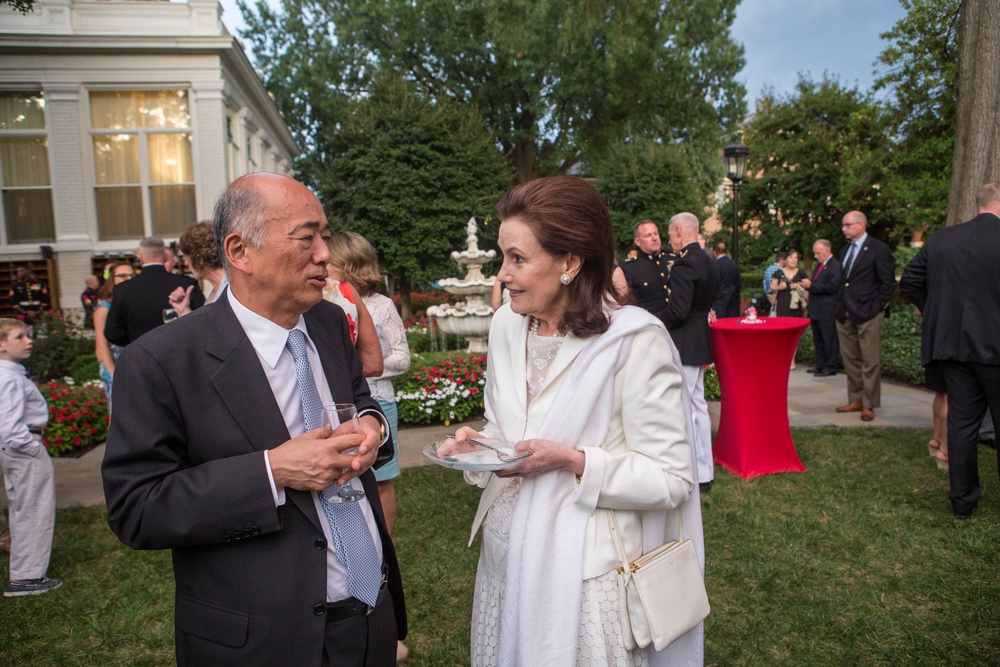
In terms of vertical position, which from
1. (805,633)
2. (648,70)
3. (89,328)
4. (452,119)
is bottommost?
(805,633)

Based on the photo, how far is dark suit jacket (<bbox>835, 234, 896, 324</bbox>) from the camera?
7.92 meters

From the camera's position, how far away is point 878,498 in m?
5.12

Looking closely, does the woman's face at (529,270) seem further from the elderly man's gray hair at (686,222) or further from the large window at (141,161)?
the large window at (141,161)

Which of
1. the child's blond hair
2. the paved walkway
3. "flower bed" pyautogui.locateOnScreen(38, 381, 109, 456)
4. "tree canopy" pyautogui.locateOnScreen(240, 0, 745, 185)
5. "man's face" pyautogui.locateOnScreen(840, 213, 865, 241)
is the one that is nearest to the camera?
the child's blond hair

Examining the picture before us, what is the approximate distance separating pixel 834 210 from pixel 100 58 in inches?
919

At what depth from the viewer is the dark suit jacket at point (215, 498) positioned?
1.46m

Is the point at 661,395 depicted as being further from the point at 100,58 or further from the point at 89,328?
the point at 100,58

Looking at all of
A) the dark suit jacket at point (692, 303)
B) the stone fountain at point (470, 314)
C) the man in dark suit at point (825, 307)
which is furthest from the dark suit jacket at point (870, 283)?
the stone fountain at point (470, 314)

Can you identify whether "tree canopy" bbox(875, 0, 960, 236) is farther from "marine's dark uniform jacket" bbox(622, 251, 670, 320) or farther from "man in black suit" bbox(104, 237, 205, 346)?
"man in black suit" bbox(104, 237, 205, 346)

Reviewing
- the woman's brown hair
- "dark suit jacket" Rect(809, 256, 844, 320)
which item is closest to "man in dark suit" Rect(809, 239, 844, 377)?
"dark suit jacket" Rect(809, 256, 844, 320)

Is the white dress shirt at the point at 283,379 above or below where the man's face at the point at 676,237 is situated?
below

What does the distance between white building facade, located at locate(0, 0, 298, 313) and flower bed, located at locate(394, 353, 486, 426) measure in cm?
1211

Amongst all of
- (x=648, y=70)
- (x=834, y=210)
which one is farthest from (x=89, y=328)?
(x=834, y=210)

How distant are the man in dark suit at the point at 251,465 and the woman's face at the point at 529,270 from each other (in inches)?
21.7
